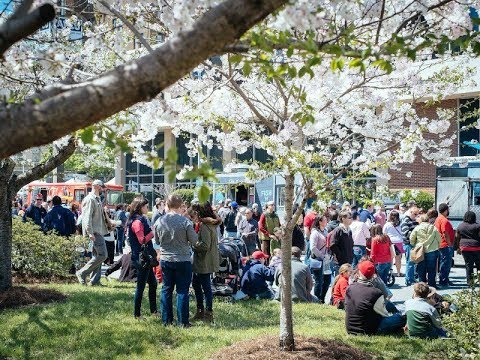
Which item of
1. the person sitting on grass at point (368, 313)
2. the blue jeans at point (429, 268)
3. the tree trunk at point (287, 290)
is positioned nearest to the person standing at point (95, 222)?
the person sitting on grass at point (368, 313)

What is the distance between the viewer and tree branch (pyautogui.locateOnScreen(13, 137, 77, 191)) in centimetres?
888

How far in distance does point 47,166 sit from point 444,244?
8.61m

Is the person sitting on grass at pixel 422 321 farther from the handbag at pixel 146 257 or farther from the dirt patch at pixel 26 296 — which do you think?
the dirt patch at pixel 26 296

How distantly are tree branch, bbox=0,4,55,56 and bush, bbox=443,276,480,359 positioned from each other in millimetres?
4742

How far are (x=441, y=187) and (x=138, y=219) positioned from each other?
11833 millimetres

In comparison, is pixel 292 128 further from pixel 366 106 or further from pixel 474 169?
pixel 474 169

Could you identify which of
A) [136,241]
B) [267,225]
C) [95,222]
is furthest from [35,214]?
[136,241]

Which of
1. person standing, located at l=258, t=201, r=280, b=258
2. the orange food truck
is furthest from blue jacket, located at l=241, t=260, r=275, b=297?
the orange food truck

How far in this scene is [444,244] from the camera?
13.0 metres

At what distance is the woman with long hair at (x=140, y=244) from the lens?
8.62 metres

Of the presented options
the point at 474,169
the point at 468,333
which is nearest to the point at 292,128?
the point at 468,333

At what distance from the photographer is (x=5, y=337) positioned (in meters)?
7.55

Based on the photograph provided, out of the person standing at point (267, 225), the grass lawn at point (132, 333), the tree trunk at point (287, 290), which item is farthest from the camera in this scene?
the person standing at point (267, 225)

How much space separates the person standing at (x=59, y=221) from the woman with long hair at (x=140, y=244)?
13.7 feet
